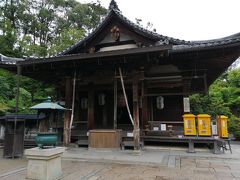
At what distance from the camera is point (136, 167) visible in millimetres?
5293

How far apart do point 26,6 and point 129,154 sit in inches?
1052

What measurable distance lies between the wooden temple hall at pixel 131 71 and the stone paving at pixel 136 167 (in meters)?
1.21

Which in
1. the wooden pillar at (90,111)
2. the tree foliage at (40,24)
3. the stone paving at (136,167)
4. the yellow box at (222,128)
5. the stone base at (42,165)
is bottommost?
the stone paving at (136,167)

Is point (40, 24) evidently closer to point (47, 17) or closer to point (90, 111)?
point (47, 17)

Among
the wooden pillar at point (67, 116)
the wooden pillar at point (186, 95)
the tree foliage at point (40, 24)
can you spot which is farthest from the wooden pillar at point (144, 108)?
the tree foliage at point (40, 24)

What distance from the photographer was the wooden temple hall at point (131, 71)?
23.2 feet

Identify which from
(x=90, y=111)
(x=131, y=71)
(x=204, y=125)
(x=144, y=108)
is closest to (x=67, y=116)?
(x=90, y=111)

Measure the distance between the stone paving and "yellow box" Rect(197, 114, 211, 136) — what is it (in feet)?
2.59

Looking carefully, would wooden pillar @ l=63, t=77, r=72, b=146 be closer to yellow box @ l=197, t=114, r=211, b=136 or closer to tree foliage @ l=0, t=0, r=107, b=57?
yellow box @ l=197, t=114, r=211, b=136

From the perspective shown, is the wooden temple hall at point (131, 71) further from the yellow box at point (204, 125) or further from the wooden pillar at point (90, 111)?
the yellow box at point (204, 125)

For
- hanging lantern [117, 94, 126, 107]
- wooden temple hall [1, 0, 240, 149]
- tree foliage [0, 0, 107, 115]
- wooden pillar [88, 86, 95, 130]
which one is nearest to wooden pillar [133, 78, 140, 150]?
wooden temple hall [1, 0, 240, 149]

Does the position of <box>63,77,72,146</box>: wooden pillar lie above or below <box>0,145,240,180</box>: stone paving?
above

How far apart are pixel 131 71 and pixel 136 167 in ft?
12.5

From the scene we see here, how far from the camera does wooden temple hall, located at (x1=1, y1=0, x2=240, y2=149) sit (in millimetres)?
7058
